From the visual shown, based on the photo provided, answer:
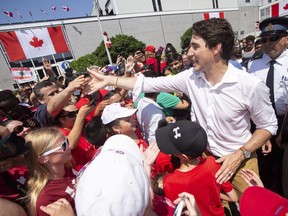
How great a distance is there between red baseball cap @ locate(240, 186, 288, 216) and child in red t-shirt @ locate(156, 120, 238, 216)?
0.48 meters

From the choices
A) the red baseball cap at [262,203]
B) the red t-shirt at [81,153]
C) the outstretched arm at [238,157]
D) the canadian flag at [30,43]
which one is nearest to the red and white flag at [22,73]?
the canadian flag at [30,43]

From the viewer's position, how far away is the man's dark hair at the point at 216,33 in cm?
177

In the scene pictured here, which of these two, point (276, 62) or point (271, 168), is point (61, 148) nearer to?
point (276, 62)

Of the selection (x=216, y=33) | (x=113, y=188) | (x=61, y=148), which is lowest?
(x=61, y=148)

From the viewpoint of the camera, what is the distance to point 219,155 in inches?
80.4

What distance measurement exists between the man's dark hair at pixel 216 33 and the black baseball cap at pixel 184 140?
76 centimetres

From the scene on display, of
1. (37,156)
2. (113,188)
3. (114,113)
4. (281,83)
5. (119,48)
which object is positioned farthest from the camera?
(119,48)

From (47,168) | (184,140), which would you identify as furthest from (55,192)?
(184,140)

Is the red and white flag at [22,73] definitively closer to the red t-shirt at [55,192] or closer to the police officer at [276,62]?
the red t-shirt at [55,192]

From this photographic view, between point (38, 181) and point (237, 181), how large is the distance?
5.88ft

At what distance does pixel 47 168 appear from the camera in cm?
173

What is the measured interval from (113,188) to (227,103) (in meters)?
1.38

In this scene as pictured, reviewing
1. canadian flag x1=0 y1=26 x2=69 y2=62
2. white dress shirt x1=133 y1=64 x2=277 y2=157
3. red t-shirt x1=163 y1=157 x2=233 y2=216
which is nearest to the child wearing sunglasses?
red t-shirt x1=163 y1=157 x2=233 y2=216

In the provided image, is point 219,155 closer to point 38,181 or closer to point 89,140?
point 89,140
